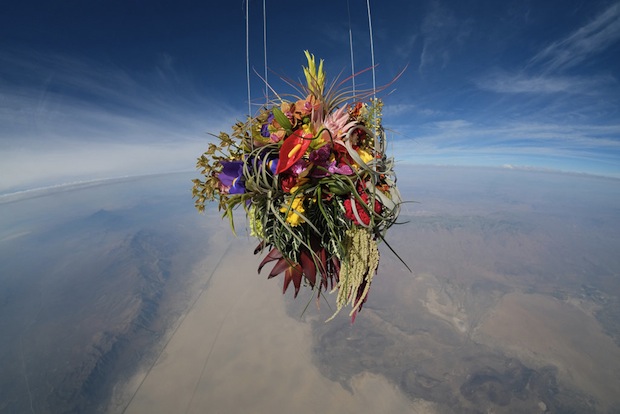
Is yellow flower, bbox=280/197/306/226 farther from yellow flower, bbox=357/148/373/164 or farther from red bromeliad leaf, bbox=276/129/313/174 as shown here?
yellow flower, bbox=357/148/373/164

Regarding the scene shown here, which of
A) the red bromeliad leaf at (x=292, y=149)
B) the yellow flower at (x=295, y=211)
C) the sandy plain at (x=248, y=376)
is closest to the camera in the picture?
the red bromeliad leaf at (x=292, y=149)

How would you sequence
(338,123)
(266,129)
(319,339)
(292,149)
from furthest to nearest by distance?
(319,339) < (266,129) < (338,123) < (292,149)

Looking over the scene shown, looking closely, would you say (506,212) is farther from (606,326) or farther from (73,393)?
(73,393)

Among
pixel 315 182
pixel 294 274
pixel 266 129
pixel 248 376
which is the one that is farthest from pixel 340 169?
pixel 248 376

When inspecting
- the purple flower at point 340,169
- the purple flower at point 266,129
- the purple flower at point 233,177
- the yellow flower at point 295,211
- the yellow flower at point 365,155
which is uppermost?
the purple flower at point 266,129

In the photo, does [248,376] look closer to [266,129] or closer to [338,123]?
[266,129]

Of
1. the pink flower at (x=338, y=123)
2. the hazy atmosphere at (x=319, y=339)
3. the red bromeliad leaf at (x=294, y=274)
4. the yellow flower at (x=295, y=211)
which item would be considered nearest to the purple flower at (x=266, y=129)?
the pink flower at (x=338, y=123)

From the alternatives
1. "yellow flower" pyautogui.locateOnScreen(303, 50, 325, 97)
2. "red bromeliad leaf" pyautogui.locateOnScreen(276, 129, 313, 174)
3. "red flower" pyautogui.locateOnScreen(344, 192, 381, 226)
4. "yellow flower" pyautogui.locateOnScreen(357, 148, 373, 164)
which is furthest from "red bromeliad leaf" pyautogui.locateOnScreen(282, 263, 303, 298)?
"yellow flower" pyautogui.locateOnScreen(303, 50, 325, 97)

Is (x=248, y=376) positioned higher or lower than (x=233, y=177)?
lower

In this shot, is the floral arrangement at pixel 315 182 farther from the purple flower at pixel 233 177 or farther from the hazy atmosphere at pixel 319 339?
the hazy atmosphere at pixel 319 339
